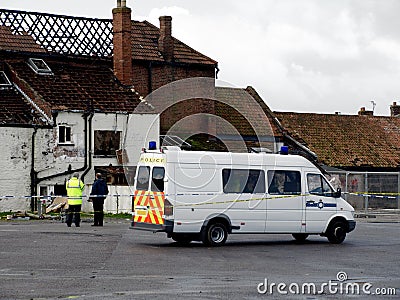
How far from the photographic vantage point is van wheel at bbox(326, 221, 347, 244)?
23562 millimetres

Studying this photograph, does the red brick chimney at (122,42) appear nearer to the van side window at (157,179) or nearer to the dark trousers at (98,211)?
the dark trousers at (98,211)

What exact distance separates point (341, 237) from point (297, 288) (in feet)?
33.8

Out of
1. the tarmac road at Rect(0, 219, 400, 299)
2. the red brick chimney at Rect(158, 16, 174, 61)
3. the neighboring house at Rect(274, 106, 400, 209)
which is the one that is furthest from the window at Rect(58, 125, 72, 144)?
the tarmac road at Rect(0, 219, 400, 299)

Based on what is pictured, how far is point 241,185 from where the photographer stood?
878 inches

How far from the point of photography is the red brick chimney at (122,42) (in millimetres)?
46469

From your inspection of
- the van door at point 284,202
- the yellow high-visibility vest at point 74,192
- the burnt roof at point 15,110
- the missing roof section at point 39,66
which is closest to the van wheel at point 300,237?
the van door at point 284,202

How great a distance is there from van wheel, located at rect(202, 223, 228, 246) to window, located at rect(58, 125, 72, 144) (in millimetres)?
20236

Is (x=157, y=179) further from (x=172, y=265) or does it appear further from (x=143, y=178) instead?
(x=172, y=265)

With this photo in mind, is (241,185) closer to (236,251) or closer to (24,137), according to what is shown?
(236,251)

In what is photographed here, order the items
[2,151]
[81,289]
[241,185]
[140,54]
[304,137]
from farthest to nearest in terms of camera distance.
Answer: [304,137] < [140,54] < [2,151] < [241,185] < [81,289]

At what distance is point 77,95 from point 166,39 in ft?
30.2

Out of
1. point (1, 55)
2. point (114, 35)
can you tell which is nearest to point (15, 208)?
point (1, 55)

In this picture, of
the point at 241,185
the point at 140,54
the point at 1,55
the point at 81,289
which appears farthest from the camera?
the point at 140,54

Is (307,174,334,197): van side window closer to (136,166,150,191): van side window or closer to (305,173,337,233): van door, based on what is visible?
(305,173,337,233): van door
